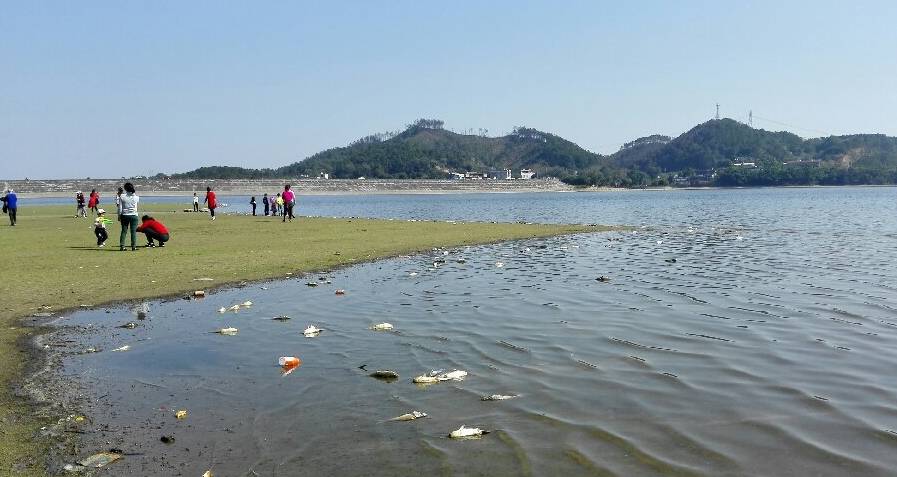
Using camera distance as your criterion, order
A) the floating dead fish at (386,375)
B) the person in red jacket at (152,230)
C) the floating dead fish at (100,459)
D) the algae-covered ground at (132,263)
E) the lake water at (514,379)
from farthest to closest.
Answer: the person in red jacket at (152,230) → the floating dead fish at (386,375) → the algae-covered ground at (132,263) → the lake water at (514,379) → the floating dead fish at (100,459)

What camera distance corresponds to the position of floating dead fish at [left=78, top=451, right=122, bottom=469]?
661cm

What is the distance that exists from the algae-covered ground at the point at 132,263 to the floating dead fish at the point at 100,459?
0.39 metres

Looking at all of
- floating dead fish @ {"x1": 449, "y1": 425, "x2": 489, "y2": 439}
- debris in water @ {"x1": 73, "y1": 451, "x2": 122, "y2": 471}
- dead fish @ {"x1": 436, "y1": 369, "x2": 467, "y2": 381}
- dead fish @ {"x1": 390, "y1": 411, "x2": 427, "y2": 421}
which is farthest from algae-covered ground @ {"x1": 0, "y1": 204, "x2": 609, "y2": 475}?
dead fish @ {"x1": 436, "y1": 369, "x2": 467, "y2": 381}

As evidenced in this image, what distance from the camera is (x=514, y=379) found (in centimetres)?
965

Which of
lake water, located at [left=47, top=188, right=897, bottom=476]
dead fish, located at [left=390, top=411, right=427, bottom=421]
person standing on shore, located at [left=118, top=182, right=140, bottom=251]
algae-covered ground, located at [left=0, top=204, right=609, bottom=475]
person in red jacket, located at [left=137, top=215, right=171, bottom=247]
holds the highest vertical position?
person standing on shore, located at [left=118, top=182, right=140, bottom=251]

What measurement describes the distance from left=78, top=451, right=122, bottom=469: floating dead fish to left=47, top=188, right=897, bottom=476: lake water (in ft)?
0.52

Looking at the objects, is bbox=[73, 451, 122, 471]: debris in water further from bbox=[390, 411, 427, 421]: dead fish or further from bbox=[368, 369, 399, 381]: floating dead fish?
bbox=[368, 369, 399, 381]: floating dead fish

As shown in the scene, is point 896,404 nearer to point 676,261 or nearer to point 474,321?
point 474,321

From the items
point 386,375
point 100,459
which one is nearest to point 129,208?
point 386,375

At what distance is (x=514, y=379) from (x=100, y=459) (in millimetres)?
5170

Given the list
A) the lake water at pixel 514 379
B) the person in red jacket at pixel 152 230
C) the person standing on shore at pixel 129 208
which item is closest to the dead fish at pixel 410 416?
the lake water at pixel 514 379

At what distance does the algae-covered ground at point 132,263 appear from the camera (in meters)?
8.68

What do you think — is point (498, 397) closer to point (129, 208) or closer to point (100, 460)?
point (100, 460)

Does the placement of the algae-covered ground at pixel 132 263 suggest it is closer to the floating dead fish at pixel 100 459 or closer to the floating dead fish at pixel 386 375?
the floating dead fish at pixel 100 459
